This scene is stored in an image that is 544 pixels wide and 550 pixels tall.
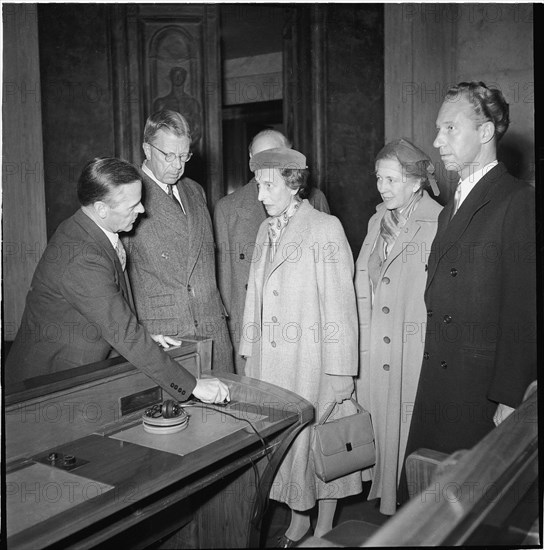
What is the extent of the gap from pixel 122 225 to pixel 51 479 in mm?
997

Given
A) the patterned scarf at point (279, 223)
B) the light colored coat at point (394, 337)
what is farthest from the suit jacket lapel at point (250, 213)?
the light colored coat at point (394, 337)

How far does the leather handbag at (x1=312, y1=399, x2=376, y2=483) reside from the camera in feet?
7.59

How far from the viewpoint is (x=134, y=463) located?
1.71 m

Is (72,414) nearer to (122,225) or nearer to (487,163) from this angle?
(122,225)

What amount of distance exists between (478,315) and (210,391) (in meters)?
1.01

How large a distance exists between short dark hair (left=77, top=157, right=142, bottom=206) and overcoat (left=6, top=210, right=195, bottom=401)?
3.2 inches

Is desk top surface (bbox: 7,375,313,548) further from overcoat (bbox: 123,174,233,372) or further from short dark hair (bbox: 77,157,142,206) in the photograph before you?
short dark hair (bbox: 77,157,142,206)

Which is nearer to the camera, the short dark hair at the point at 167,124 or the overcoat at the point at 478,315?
the overcoat at the point at 478,315

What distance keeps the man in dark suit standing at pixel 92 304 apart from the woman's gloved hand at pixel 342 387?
2.08 ft

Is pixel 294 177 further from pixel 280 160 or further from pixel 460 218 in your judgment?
pixel 460 218

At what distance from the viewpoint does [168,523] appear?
7.99 feet

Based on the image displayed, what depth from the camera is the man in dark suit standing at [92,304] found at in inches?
79.9

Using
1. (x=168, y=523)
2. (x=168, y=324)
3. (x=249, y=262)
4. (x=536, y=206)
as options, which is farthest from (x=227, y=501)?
(x=536, y=206)

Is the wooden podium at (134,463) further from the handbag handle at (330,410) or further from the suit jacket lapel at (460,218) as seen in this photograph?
the suit jacket lapel at (460,218)
